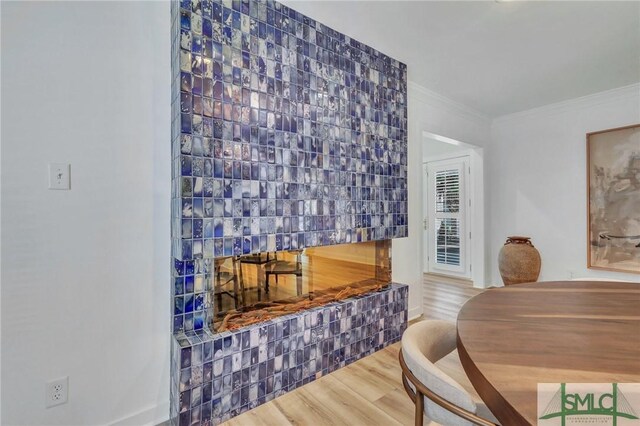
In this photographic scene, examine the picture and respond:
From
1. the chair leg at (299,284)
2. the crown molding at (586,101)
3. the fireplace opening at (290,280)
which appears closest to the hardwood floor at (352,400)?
the fireplace opening at (290,280)

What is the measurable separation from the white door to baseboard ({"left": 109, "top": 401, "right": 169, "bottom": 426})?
4405 mm

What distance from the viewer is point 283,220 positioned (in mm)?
1925

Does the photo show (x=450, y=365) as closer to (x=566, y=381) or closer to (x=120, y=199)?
(x=566, y=381)

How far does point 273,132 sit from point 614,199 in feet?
12.6

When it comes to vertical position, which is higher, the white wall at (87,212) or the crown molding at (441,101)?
the crown molding at (441,101)

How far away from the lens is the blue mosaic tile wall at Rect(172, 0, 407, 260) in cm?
159

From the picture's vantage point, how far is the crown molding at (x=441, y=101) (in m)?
3.16

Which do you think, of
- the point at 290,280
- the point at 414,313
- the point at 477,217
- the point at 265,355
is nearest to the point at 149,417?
the point at 265,355

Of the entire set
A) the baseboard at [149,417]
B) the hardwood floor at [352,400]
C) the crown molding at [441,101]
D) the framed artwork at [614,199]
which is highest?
the crown molding at [441,101]

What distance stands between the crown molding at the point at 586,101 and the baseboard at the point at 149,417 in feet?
16.2

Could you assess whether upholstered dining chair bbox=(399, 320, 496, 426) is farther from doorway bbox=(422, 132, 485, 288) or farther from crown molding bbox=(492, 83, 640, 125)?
crown molding bbox=(492, 83, 640, 125)

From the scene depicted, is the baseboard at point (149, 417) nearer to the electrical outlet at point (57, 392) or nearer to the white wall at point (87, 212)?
the white wall at point (87, 212)

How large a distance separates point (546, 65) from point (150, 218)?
3520mm

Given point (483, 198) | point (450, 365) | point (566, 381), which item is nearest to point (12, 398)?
point (566, 381)
